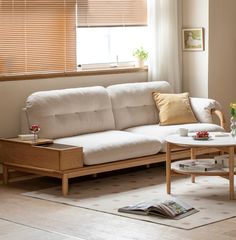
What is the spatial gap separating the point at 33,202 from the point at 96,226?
3.24 ft

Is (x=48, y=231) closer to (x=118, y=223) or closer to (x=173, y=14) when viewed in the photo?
(x=118, y=223)

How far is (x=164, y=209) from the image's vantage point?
17.9 feet

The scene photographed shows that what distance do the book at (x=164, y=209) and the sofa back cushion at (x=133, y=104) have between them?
2.03m

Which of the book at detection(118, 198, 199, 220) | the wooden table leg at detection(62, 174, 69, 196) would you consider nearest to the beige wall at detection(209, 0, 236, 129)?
the wooden table leg at detection(62, 174, 69, 196)

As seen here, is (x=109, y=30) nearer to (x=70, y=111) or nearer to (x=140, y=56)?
(x=140, y=56)

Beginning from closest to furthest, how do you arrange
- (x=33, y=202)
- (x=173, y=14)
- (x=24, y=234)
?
(x=24, y=234), (x=33, y=202), (x=173, y=14)

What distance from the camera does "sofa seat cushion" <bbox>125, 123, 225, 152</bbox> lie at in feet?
23.5

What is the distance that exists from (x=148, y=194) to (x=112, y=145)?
60 cm

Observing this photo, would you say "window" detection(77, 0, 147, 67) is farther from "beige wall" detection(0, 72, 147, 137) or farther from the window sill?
"beige wall" detection(0, 72, 147, 137)

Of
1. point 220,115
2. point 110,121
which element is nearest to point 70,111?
point 110,121

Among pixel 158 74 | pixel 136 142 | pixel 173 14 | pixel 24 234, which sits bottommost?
pixel 24 234

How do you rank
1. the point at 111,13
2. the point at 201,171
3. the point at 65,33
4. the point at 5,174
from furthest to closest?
the point at 111,13, the point at 65,33, the point at 5,174, the point at 201,171

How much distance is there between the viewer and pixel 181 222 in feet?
17.4

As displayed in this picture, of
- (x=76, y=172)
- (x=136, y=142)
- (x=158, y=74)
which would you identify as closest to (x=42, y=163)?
(x=76, y=172)
